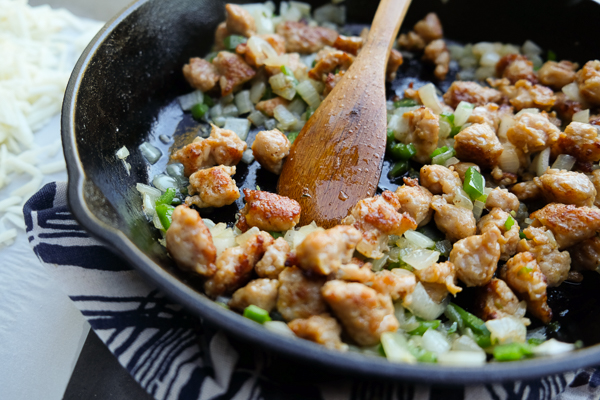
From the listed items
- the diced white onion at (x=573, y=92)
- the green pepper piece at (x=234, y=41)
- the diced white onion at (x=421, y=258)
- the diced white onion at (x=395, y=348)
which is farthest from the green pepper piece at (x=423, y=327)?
the green pepper piece at (x=234, y=41)

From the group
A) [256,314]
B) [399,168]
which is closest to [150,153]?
[256,314]

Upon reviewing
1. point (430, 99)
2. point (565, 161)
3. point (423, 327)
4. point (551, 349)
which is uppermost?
point (430, 99)

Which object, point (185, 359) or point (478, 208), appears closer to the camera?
point (185, 359)

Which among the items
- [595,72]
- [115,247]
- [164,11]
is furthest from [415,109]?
[115,247]

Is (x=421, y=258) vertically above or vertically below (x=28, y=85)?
below

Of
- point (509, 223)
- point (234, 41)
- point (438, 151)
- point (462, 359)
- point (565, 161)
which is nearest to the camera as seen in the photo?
point (462, 359)

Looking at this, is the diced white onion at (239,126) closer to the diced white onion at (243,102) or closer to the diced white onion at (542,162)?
the diced white onion at (243,102)

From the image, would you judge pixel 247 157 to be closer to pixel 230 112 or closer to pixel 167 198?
pixel 230 112

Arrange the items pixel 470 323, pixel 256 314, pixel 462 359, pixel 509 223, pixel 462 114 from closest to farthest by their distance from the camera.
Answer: pixel 462 359, pixel 256 314, pixel 470 323, pixel 509 223, pixel 462 114
